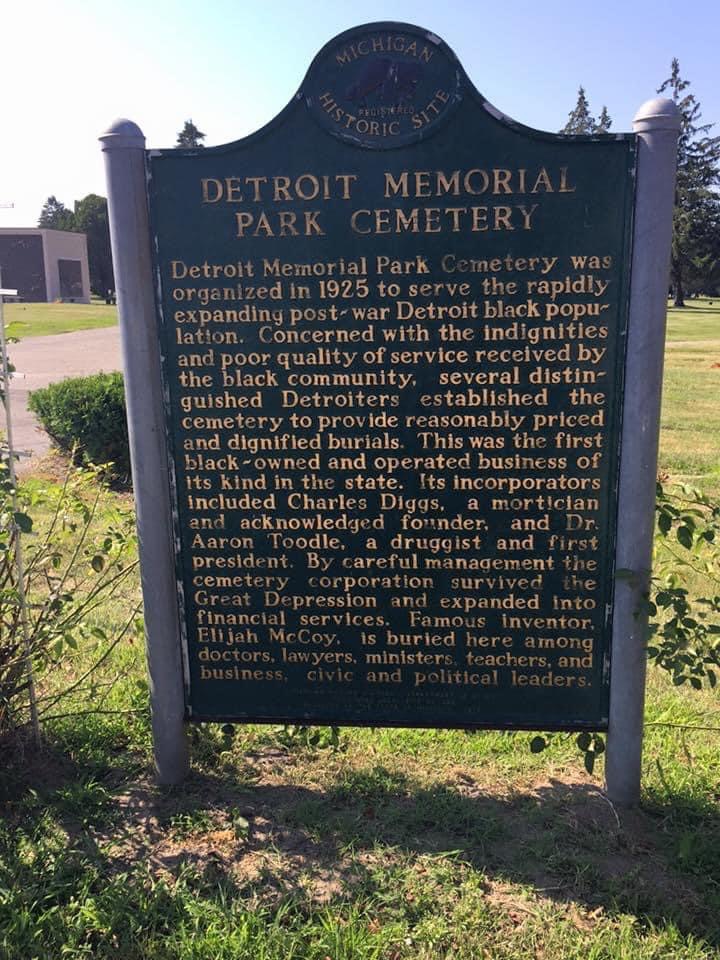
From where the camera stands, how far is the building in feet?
208

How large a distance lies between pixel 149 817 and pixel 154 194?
7.52ft

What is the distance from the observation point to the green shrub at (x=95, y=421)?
8742 millimetres

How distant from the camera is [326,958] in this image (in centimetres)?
239

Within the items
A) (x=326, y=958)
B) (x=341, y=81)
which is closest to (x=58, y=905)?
(x=326, y=958)

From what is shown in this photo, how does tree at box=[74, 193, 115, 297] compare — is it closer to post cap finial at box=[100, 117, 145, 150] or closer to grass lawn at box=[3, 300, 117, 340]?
grass lawn at box=[3, 300, 117, 340]

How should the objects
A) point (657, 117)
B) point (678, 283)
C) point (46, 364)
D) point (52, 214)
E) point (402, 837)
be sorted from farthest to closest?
1. point (52, 214)
2. point (678, 283)
3. point (46, 364)
4. point (402, 837)
5. point (657, 117)

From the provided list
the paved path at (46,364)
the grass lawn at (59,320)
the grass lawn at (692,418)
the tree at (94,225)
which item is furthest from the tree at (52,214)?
the grass lawn at (692,418)

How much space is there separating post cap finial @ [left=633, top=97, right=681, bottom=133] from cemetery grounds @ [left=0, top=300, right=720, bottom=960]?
7.90 feet

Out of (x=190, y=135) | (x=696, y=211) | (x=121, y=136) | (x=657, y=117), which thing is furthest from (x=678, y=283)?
(x=121, y=136)

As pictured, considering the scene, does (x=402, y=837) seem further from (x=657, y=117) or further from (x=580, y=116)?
(x=580, y=116)

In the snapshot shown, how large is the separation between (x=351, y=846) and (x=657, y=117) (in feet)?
8.73

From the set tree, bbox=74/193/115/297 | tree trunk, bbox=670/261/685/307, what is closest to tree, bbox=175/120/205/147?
tree, bbox=74/193/115/297

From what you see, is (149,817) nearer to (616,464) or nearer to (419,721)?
(419,721)

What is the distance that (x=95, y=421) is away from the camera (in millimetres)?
8758
